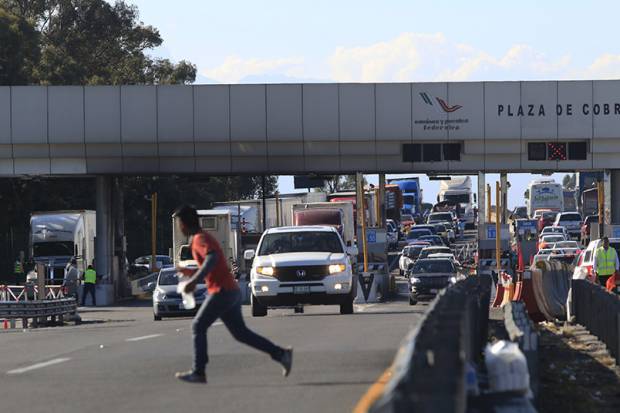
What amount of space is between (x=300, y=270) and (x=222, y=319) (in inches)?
569

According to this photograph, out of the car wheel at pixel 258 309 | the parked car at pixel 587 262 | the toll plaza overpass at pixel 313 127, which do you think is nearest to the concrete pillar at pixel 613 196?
the toll plaza overpass at pixel 313 127

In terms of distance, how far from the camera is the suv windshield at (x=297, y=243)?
2825 centimetres

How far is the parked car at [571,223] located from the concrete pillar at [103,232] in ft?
126

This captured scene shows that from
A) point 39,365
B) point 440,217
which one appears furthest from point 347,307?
point 440,217

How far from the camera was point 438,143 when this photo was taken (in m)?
51.2

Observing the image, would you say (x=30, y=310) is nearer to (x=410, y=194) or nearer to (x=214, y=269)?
(x=214, y=269)

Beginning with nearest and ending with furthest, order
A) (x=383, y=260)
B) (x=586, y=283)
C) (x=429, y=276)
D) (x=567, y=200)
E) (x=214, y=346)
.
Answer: (x=214, y=346) < (x=586, y=283) < (x=429, y=276) < (x=383, y=260) < (x=567, y=200)

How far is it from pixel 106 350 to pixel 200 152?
33.9 m

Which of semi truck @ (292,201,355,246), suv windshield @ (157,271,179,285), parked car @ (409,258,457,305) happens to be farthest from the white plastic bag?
semi truck @ (292,201,355,246)

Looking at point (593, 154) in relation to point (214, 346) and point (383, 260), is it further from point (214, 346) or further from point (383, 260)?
point (214, 346)

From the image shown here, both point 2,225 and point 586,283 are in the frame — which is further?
point 2,225

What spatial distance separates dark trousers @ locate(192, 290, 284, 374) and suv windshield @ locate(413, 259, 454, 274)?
98.3 ft

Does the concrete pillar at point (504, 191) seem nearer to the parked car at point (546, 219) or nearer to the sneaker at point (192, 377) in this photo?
the sneaker at point (192, 377)

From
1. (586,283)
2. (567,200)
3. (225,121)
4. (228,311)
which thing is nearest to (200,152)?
(225,121)
